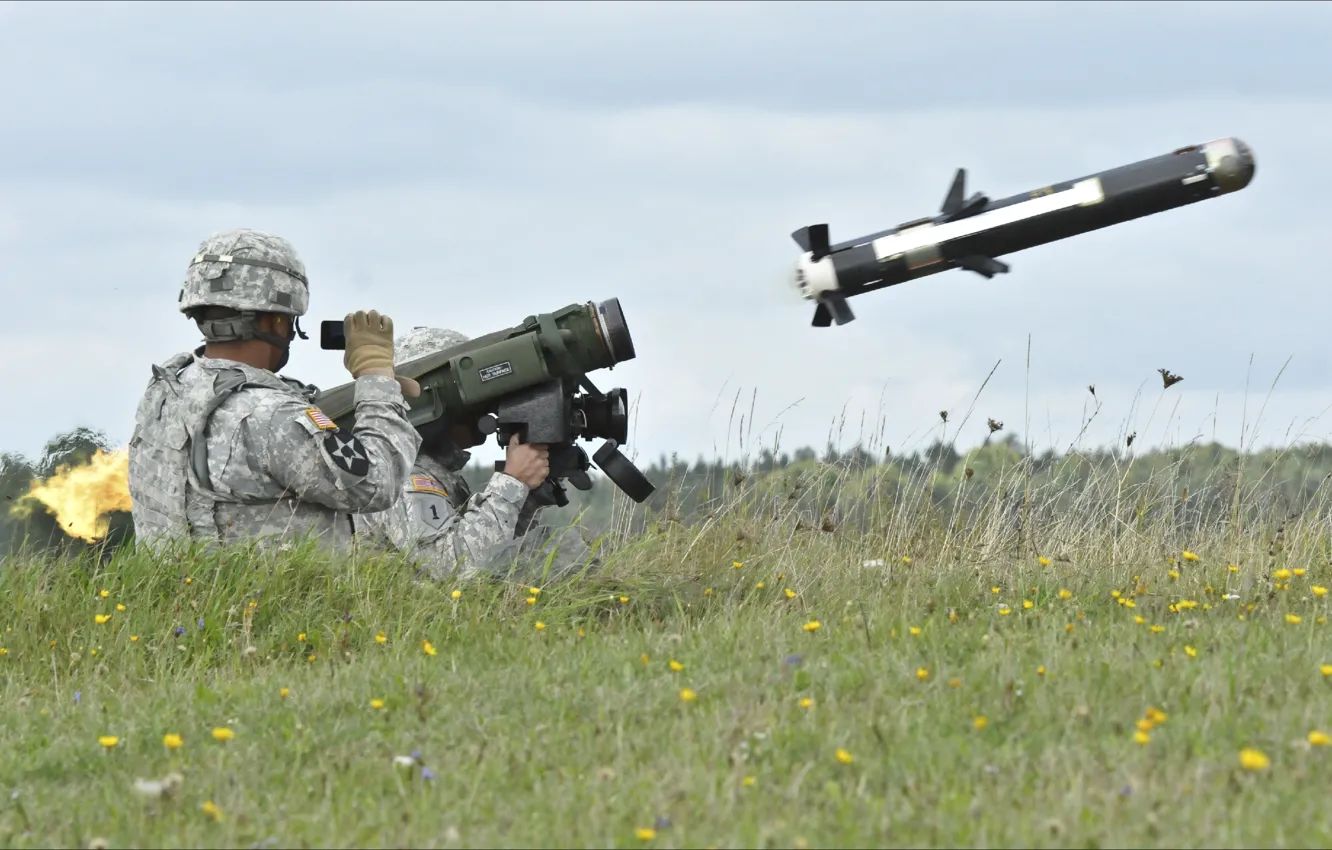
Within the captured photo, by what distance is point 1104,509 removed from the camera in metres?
10.6

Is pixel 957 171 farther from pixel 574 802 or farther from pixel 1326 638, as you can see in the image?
pixel 574 802

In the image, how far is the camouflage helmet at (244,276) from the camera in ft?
24.7

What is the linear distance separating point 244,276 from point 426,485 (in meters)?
1.63

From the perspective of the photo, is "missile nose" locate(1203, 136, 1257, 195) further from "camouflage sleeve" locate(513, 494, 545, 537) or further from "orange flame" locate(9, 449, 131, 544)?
"orange flame" locate(9, 449, 131, 544)

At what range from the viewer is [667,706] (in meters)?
5.40

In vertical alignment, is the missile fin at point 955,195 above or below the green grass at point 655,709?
above

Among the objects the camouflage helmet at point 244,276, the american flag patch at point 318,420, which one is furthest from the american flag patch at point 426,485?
the camouflage helmet at point 244,276

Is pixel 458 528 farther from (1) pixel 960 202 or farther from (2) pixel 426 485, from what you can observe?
(1) pixel 960 202

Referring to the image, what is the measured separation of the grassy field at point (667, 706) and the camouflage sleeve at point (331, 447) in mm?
526

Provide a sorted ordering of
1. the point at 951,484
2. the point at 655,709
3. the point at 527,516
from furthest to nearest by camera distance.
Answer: the point at 951,484 < the point at 527,516 < the point at 655,709

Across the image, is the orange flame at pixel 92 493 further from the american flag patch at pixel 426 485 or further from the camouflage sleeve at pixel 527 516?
the camouflage sleeve at pixel 527 516

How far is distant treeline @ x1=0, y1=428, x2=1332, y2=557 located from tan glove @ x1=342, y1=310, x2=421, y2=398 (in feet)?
8.28

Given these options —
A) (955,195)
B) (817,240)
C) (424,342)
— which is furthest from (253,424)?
(955,195)

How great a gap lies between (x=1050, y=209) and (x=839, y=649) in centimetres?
342
